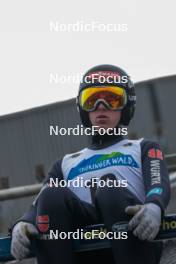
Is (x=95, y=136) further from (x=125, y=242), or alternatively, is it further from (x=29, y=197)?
(x=29, y=197)

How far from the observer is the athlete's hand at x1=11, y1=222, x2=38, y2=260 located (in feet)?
11.8

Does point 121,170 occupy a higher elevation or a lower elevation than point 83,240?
higher

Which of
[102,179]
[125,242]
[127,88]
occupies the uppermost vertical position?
[127,88]

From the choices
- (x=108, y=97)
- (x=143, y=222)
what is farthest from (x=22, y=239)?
(x=108, y=97)

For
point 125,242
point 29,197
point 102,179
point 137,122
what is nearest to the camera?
point 125,242

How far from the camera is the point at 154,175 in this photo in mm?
3752

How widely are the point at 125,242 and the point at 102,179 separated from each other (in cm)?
49

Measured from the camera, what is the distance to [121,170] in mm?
3857

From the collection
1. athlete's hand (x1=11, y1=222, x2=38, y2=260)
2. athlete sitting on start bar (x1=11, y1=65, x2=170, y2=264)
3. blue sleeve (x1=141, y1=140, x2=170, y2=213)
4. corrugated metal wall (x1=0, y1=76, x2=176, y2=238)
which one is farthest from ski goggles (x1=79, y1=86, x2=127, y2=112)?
corrugated metal wall (x1=0, y1=76, x2=176, y2=238)

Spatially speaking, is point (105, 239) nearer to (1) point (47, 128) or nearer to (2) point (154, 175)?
(2) point (154, 175)

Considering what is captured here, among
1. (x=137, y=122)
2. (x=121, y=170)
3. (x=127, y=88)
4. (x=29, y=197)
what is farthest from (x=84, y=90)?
(x=137, y=122)

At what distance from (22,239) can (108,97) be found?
980 millimetres

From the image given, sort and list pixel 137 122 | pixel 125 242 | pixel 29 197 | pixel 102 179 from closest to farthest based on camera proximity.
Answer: pixel 125 242
pixel 102 179
pixel 29 197
pixel 137 122

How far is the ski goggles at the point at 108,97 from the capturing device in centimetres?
412
